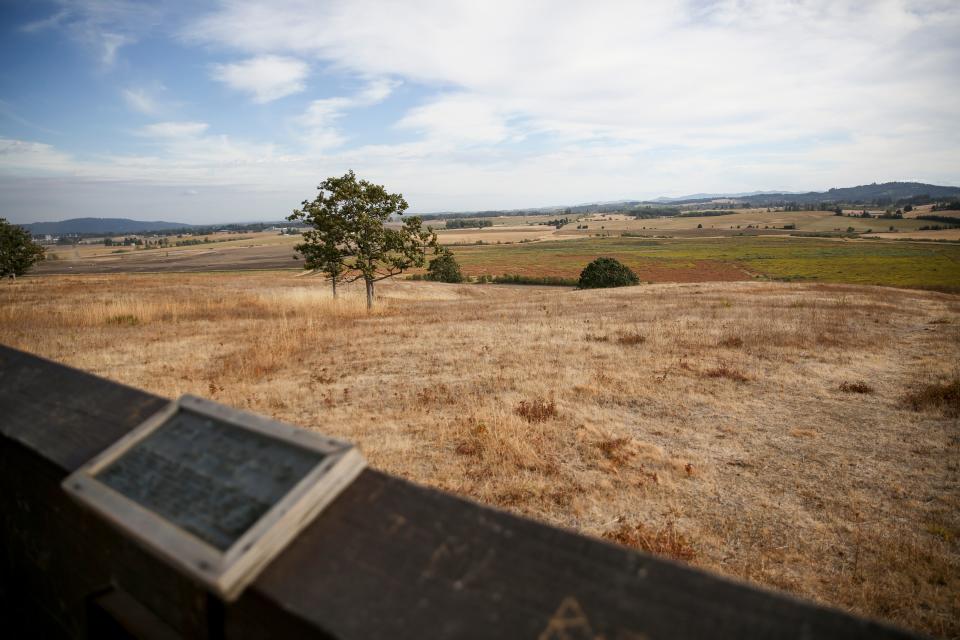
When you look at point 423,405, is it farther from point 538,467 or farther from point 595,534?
point 595,534

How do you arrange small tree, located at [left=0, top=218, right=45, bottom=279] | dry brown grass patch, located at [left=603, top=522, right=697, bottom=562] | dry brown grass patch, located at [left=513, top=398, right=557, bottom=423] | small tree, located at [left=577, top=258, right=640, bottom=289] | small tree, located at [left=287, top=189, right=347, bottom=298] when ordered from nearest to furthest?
dry brown grass patch, located at [left=603, top=522, right=697, bottom=562] → dry brown grass patch, located at [left=513, top=398, right=557, bottom=423] → small tree, located at [left=287, top=189, right=347, bottom=298] → small tree, located at [left=0, top=218, right=45, bottom=279] → small tree, located at [left=577, top=258, right=640, bottom=289]

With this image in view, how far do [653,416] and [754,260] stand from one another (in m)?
91.8

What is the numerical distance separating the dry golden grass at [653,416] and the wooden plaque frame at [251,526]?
4.27 m

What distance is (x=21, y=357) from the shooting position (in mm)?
2938

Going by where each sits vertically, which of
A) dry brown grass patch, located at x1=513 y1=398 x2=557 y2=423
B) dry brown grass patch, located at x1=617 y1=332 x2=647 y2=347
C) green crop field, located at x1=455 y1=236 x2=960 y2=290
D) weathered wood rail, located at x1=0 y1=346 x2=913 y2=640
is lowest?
green crop field, located at x1=455 y1=236 x2=960 y2=290

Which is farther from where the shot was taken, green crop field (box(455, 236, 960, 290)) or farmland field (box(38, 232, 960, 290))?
farmland field (box(38, 232, 960, 290))

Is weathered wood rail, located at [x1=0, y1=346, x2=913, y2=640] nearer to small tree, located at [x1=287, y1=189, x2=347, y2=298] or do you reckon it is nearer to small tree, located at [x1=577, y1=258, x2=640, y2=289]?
small tree, located at [x1=287, y1=189, x2=347, y2=298]

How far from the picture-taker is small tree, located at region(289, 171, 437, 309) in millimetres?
21078

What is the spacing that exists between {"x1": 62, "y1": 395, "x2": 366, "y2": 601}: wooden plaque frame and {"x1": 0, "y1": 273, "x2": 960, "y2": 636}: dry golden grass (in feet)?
14.0

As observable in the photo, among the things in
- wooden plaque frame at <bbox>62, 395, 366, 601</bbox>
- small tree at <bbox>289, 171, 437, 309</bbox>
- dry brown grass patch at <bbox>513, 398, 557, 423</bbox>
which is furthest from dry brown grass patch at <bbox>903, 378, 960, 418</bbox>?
small tree at <bbox>289, 171, 437, 309</bbox>

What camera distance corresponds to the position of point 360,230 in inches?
850

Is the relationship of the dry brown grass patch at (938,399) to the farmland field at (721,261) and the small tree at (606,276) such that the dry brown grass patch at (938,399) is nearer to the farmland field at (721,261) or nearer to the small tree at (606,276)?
the small tree at (606,276)

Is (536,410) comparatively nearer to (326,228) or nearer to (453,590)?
(453,590)

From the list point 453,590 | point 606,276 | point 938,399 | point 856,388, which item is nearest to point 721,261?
point 606,276
